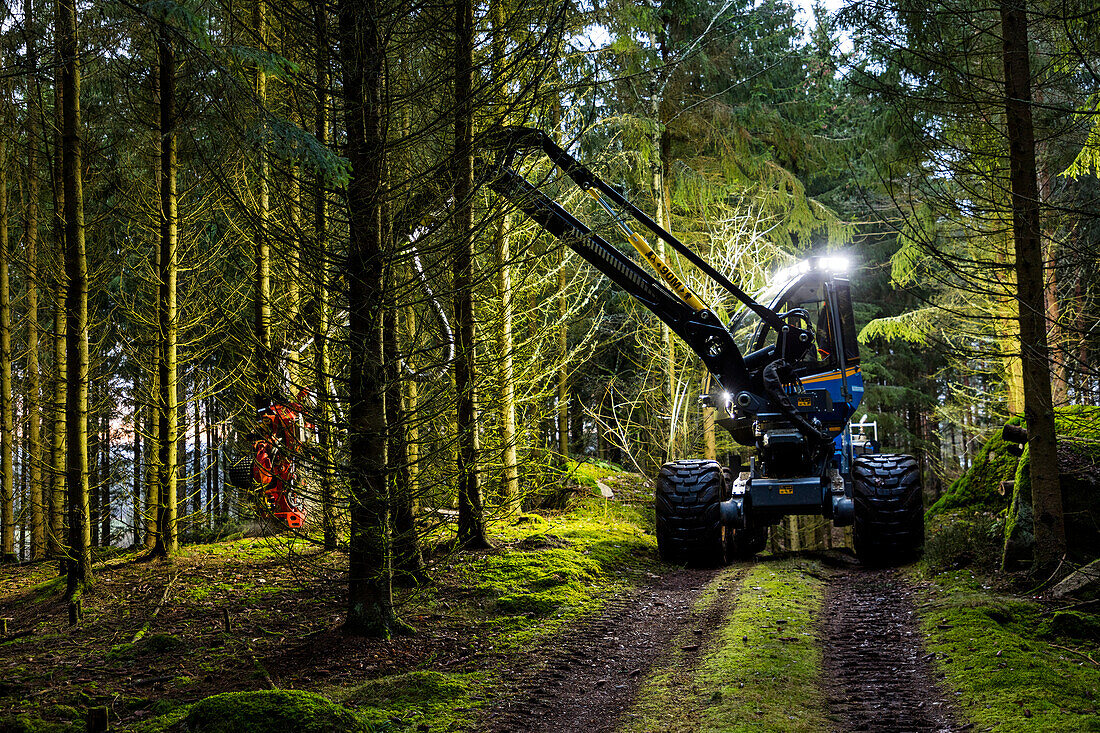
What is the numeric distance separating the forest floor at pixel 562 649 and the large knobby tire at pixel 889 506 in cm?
35

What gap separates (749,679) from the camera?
15.6 ft

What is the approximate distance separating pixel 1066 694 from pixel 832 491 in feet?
A: 14.5

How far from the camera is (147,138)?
9195 millimetres

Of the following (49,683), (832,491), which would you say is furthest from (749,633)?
(49,683)

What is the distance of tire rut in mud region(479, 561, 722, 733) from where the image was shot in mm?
4422

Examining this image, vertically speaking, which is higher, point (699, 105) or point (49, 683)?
point (699, 105)

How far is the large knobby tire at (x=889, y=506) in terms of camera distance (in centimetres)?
788

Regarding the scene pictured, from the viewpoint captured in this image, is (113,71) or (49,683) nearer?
(49,683)

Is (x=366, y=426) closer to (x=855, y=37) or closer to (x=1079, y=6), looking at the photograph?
(x=855, y=37)

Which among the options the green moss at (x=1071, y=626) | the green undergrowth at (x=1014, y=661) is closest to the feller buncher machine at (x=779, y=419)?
the green undergrowth at (x=1014, y=661)

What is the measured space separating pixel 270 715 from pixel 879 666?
388 centimetres

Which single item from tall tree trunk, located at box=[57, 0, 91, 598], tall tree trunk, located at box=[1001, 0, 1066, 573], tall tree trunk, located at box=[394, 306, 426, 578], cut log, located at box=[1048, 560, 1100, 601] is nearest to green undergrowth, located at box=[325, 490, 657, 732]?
tall tree trunk, located at box=[394, 306, 426, 578]

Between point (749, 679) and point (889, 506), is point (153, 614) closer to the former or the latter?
point (749, 679)

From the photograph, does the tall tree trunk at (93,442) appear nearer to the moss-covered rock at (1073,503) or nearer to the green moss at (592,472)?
the green moss at (592,472)
